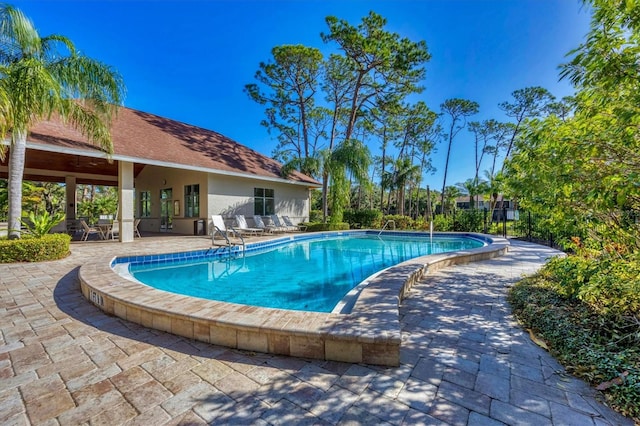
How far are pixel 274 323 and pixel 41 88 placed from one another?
27.1 ft

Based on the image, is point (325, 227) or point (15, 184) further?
point (325, 227)

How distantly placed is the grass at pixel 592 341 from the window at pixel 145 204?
1765 centimetres

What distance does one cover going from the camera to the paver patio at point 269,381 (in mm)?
1872

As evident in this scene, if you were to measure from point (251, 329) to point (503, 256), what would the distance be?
342 inches

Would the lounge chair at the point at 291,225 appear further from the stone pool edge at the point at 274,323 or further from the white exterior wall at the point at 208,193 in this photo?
the stone pool edge at the point at 274,323

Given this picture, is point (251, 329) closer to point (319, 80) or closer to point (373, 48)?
point (373, 48)

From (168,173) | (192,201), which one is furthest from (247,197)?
(168,173)

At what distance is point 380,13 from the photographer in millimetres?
15484

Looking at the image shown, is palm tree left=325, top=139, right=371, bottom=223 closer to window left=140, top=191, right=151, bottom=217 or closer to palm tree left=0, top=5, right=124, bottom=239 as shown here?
palm tree left=0, top=5, right=124, bottom=239

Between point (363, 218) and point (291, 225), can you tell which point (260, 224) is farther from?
point (363, 218)

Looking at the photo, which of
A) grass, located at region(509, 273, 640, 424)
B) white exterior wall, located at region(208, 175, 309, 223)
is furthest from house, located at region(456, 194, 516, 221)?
white exterior wall, located at region(208, 175, 309, 223)

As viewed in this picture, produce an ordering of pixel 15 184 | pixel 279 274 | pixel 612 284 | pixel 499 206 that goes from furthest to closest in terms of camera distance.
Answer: pixel 499 206
pixel 15 184
pixel 279 274
pixel 612 284

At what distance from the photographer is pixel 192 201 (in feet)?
45.5

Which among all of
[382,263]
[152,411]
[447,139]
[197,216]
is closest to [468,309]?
[152,411]
